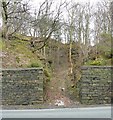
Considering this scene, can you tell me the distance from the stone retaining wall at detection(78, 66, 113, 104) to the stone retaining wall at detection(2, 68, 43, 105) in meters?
1.28

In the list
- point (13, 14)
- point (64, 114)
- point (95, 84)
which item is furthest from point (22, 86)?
point (13, 14)

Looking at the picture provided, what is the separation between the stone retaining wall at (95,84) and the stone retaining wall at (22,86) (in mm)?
1284

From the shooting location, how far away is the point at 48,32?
12.7 metres

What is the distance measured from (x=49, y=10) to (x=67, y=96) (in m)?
4.82

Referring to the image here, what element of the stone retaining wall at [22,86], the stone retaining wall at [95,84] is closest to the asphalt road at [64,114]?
the stone retaining wall at [22,86]

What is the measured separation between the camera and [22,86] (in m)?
8.58

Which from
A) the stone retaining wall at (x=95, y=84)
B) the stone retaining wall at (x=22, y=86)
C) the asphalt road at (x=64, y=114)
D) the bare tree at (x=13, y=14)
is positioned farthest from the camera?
the bare tree at (x=13, y=14)

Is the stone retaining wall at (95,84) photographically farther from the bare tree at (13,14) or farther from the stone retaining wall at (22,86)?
the bare tree at (13,14)

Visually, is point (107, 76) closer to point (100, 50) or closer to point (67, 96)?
point (67, 96)

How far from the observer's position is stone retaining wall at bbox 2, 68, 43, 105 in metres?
8.49

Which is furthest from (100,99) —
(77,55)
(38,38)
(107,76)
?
(38,38)

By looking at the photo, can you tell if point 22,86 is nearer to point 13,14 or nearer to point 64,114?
point 64,114

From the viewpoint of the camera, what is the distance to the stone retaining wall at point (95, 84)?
28.3 ft

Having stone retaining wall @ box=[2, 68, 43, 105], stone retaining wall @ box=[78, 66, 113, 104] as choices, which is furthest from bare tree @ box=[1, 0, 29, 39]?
stone retaining wall @ box=[78, 66, 113, 104]
